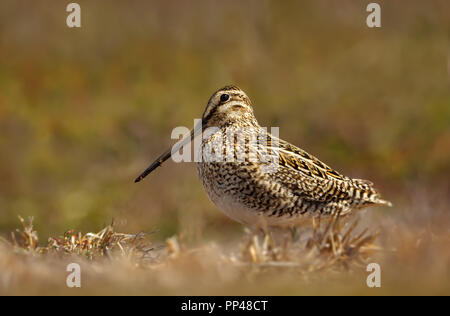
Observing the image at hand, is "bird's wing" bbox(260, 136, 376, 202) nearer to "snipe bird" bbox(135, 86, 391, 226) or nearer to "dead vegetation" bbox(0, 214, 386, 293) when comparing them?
"snipe bird" bbox(135, 86, 391, 226)

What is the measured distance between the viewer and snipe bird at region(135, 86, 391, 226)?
14.0ft

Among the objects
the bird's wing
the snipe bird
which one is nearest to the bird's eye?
the snipe bird

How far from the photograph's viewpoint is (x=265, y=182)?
430 cm

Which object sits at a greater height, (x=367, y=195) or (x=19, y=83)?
(x=19, y=83)

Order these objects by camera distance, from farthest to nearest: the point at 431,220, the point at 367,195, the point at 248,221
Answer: the point at 367,195, the point at 248,221, the point at 431,220

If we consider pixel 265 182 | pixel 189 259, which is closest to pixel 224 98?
pixel 265 182

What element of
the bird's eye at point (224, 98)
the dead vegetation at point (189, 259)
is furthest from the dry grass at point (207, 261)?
the bird's eye at point (224, 98)

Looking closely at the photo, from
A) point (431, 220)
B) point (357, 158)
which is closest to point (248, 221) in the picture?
point (431, 220)

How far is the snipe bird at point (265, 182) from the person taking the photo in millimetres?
4266

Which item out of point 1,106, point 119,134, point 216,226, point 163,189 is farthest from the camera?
point 1,106

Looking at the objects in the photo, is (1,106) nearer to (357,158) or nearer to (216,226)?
(216,226)

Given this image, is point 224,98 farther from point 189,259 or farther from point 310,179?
point 189,259

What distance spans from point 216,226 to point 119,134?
2479mm

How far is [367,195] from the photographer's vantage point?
4730mm
